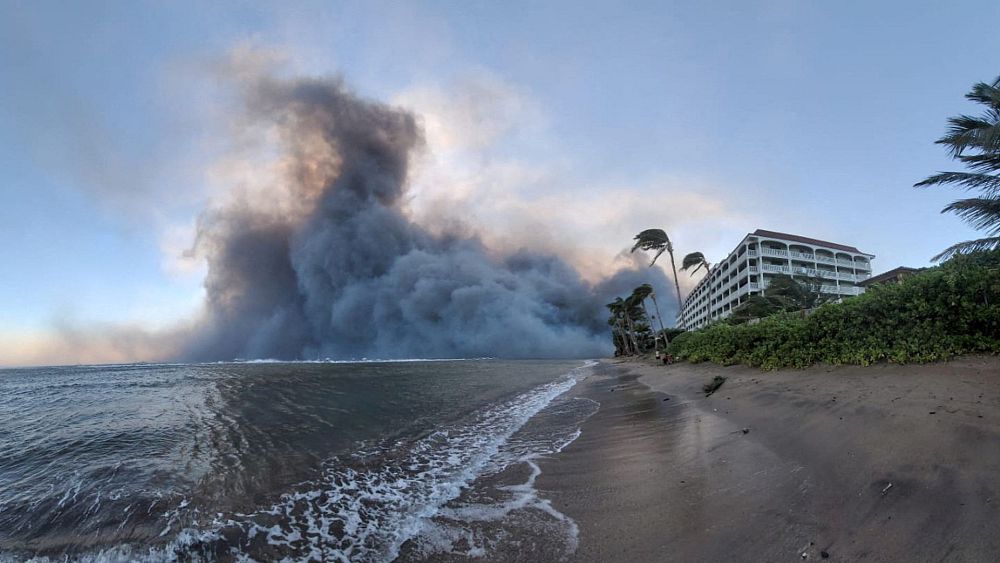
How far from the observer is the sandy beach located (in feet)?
11.7

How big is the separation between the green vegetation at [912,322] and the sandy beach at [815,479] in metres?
0.61

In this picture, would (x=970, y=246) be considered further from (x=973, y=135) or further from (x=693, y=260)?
(x=693, y=260)

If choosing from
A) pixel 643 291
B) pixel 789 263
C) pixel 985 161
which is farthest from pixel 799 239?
pixel 985 161

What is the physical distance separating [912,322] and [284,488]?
46.5 feet

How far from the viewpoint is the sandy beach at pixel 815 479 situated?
3.57 meters

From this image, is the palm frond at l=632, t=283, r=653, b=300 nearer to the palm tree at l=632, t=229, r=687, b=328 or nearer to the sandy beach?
the palm tree at l=632, t=229, r=687, b=328

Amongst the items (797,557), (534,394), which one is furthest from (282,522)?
(534,394)

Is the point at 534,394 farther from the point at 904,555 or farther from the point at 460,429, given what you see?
the point at 904,555

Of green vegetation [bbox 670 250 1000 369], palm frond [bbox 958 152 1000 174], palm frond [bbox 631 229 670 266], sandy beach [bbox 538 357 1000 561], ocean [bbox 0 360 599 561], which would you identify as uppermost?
palm frond [bbox 631 229 670 266]

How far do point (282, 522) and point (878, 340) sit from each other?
1370cm

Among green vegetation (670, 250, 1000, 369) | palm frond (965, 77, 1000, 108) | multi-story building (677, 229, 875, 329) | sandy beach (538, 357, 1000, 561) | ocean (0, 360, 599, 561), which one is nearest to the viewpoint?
sandy beach (538, 357, 1000, 561)

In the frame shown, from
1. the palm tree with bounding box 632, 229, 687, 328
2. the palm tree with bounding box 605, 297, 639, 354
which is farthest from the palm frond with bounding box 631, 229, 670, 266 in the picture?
the palm tree with bounding box 605, 297, 639, 354

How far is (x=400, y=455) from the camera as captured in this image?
29.4 ft

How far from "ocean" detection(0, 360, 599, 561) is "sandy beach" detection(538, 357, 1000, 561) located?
33.5 inches
